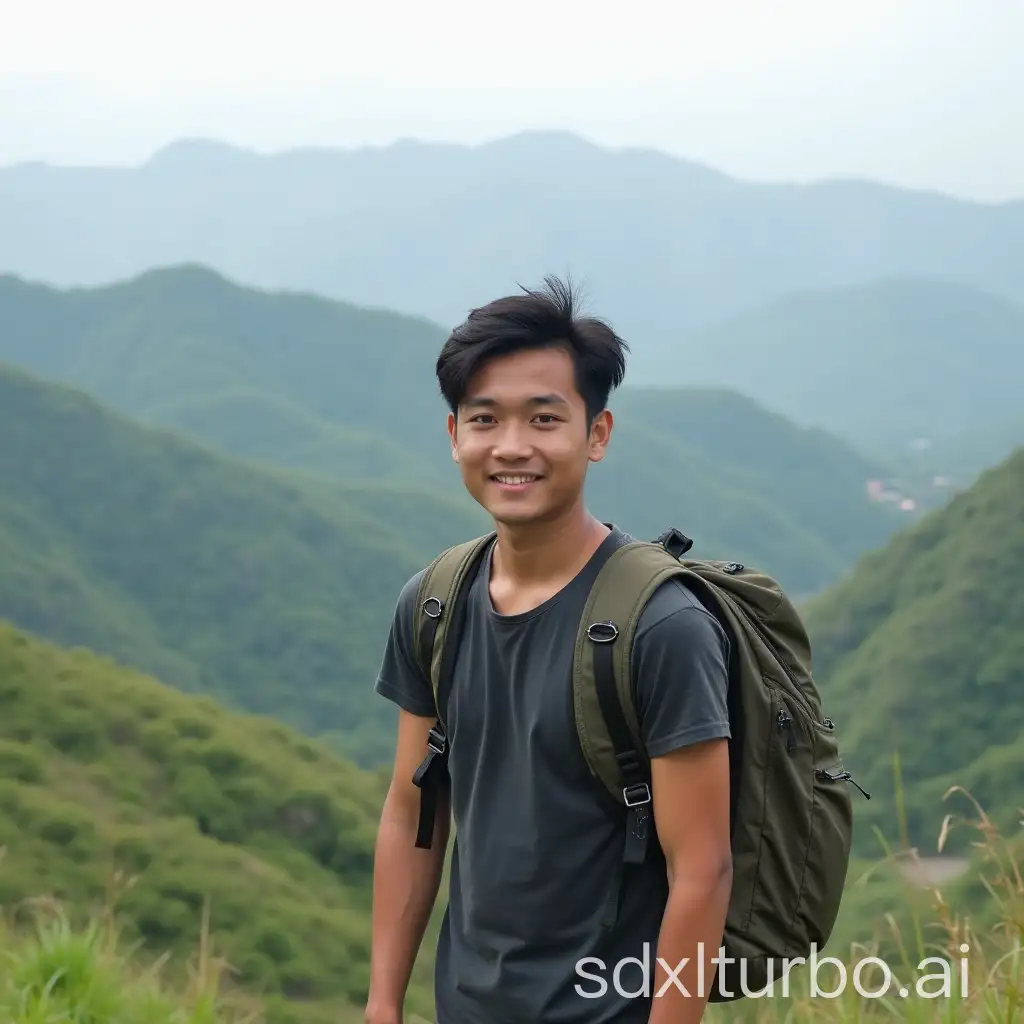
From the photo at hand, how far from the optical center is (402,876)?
3080mm

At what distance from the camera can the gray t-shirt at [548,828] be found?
2557 mm

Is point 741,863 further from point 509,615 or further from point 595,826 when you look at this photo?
point 509,615

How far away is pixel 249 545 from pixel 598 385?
290 feet

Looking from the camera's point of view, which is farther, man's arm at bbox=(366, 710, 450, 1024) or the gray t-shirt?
man's arm at bbox=(366, 710, 450, 1024)

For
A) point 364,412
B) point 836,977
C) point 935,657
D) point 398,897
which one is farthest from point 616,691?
point 364,412

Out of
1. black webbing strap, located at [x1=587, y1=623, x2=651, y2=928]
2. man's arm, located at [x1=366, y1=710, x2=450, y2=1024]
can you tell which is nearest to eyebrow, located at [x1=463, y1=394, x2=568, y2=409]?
black webbing strap, located at [x1=587, y1=623, x2=651, y2=928]

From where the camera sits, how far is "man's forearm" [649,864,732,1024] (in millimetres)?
2547

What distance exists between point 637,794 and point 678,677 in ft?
0.85

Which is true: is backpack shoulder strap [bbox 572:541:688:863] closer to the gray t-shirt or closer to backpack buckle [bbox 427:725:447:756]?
the gray t-shirt

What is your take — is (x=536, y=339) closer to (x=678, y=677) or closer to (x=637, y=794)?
(x=678, y=677)

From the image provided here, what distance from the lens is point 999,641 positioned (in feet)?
196

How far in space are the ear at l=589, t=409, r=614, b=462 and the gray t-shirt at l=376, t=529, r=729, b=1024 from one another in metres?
0.22

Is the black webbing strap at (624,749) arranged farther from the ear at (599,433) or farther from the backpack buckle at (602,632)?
the ear at (599,433)

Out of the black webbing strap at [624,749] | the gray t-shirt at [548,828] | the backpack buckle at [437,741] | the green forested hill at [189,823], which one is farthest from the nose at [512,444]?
the green forested hill at [189,823]
